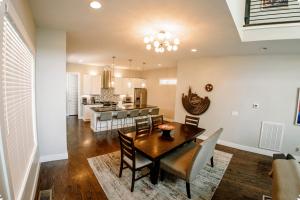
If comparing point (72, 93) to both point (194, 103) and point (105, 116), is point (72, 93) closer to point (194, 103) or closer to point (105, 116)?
point (105, 116)

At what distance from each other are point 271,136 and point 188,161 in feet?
9.51

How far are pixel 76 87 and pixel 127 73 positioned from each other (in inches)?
118

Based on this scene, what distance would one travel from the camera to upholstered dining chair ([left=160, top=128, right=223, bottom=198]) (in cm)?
208

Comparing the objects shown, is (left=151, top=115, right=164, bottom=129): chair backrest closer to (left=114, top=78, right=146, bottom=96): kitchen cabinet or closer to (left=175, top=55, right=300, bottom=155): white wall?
(left=175, top=55, right=300, bottom=155): white wall

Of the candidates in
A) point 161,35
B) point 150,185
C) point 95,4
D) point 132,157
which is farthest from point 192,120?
point 95,4

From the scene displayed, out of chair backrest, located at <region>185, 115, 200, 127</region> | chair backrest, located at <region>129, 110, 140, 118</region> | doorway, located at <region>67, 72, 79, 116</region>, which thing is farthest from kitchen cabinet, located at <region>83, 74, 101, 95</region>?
chair backrest, located at <region>185, 115, 200, 127</region>

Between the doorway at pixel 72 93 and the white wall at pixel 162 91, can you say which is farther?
the white wall at pixel 162 91

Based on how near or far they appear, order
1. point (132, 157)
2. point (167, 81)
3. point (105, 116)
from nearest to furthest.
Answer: point (132, 157) → point (105, 116) → point (167, 81)

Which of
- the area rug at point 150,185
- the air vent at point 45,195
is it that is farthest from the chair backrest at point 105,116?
the air vent at point 45,195

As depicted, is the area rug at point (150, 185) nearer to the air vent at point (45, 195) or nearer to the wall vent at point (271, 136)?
the air vent at point (45, 195)

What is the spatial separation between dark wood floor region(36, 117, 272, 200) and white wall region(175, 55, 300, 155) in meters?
0.72

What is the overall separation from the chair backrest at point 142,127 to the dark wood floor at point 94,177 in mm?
1110

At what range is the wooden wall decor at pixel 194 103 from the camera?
185 inches

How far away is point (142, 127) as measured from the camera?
130 inches
